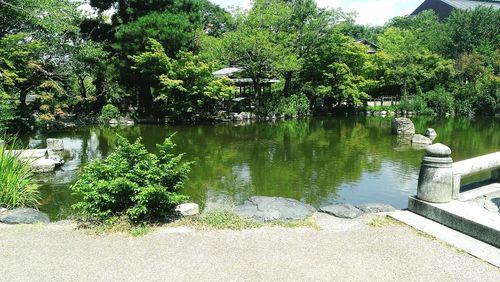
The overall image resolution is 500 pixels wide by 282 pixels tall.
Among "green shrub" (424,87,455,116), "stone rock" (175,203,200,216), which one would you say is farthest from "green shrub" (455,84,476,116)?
"stone rock" (175,203,200,216)

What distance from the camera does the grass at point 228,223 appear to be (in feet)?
15.8

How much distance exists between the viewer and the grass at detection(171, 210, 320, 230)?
4.82 metres

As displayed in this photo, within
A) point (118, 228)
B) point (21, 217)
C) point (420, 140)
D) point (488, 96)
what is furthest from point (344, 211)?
point (488, 96)

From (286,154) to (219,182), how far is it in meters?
4.10

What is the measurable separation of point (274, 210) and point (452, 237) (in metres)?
2.25

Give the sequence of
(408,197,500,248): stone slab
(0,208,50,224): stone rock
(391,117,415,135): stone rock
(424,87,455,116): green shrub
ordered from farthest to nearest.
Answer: (424,87,455,116): green shrub < (391,117,415,135): stone rock < (0,208,50,224): stone rock < (408,197,500,248): stone slab

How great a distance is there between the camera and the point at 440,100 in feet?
94.3

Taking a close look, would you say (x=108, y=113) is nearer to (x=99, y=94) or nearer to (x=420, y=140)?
(x=99, y=94)

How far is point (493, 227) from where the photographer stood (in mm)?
4168

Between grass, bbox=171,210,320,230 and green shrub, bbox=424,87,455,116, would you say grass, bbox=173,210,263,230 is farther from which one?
green shrub, bbox=424,87,455,116

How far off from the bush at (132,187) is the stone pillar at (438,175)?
3.14 m

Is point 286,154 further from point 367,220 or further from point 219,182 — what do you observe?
point 367,220

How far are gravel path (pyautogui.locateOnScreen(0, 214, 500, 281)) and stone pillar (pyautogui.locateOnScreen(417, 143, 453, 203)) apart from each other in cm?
74

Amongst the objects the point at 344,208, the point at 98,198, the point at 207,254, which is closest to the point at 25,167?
the point at 98,198
